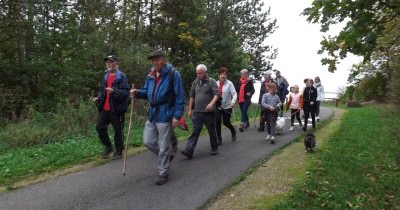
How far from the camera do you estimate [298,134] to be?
14.2 m

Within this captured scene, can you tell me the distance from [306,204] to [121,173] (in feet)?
11.1

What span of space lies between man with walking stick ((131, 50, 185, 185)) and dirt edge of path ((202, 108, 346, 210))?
1.22 metres

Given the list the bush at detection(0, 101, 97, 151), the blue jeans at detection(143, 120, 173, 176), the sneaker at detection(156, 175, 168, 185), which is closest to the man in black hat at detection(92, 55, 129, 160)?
the blue jeans at detection(143, 120, 173, 176)

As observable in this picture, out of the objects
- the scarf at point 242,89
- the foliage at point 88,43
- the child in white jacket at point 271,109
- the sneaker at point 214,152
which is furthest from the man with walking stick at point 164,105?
the foliage at point 88,43

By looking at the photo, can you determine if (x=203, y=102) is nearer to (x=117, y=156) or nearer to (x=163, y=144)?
(x=117, y=156)

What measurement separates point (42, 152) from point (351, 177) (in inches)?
258

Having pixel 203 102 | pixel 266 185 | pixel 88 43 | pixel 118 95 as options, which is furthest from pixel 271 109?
pixel 88 43

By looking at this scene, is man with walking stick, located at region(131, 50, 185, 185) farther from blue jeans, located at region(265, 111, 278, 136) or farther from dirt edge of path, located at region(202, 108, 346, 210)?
blue jeans, located at region(265, 111, 278, 136)

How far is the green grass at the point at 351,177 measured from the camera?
271 inches

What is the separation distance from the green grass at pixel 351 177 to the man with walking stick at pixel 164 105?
85.0 inches

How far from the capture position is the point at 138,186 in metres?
7.32

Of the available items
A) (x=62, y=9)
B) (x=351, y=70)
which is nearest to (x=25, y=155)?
(x=351, y=70)

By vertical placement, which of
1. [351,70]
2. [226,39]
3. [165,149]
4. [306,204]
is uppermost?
[226,39]

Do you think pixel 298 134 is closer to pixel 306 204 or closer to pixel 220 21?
pixel 306 204
